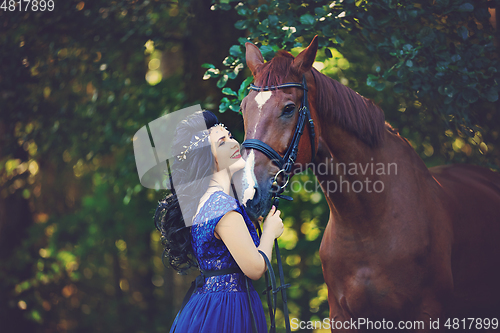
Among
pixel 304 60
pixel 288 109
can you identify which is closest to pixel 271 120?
pixel 288 109

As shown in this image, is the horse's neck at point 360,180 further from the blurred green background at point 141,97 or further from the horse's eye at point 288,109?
the blurred green background at point 141,97

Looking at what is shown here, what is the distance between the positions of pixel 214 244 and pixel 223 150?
0.52 meters

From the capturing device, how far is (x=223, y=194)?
1939 millimetres

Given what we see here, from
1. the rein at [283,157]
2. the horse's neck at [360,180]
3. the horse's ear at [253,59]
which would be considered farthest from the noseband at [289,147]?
the horse's ear at [253,59]

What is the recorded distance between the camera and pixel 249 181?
1.80m

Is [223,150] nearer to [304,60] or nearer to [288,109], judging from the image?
[288,109]

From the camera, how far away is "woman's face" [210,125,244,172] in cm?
208

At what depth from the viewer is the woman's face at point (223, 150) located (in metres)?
2.08

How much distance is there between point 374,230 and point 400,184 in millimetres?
357

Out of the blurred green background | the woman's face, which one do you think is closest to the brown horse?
the woman's face

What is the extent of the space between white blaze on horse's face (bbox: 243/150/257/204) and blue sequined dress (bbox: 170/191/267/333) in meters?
0.11

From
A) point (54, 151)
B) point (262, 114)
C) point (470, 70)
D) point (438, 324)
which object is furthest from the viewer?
point (54, 151)

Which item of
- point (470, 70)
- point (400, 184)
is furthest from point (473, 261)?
point (470, 70)

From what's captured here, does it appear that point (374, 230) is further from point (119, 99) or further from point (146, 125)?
point (119, 99)
